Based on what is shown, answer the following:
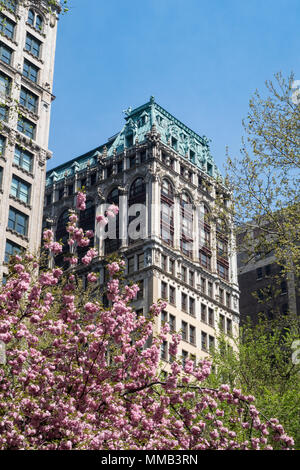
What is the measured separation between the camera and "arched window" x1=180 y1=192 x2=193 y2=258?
9125 cm

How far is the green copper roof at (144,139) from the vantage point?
9775 centimetres

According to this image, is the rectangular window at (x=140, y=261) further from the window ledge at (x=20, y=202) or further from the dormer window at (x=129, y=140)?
the window ledge at (x=20, y=202)

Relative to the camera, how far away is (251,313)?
117 metres

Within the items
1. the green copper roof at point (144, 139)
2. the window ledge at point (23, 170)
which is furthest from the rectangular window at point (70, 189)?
the window ledge at point (23, 170)

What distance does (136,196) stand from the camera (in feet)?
299

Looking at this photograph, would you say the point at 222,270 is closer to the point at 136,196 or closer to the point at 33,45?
the point at 136,196

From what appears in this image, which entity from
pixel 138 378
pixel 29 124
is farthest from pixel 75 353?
pixel 29 124

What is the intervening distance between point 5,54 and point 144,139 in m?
30.1

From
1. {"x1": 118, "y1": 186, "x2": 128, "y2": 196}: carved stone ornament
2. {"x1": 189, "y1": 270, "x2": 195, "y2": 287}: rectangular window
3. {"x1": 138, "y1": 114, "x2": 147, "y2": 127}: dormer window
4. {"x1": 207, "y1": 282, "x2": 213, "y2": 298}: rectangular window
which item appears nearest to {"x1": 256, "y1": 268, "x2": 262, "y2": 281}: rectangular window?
{"x1": 207, "y1": 282, "x2": 213, "y2": 298}: rectangular window

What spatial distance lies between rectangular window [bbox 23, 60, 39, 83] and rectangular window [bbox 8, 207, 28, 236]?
15.2 meters

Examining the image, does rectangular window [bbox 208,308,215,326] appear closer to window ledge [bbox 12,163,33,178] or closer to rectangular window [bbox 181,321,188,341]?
rectangular window [bbox 181,321,188,341]

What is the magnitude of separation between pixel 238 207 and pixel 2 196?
1276 inches

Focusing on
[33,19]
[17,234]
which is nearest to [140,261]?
[17,234]
